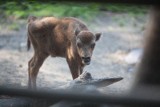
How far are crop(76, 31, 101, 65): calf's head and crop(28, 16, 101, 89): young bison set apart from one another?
0.03ft

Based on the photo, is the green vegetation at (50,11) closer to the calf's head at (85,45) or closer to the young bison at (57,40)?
the young bison at (57,40)

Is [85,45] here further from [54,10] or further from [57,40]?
[54,10]

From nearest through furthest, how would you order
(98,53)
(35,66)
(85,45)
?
(85,45), (35,66), (98,53)

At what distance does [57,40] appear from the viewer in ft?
12.4

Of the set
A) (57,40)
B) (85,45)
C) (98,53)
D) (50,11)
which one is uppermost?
(85,45)

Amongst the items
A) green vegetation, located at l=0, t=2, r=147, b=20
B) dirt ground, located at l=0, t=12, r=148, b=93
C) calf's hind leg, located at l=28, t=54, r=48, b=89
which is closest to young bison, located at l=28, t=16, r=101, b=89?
calf's hind leg, located at l=28, t=54, r=48, b=89

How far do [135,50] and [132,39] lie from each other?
21.1 inches

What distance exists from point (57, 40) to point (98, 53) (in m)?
2.12

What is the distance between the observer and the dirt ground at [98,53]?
4.44m

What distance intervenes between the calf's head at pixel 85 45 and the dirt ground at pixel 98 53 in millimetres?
709

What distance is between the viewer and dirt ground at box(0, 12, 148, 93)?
4.44 m

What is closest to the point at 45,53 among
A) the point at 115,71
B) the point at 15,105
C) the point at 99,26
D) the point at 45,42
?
the point at 45,42

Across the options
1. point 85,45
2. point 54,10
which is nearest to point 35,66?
point 85,45

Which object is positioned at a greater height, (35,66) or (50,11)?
(35,66)
